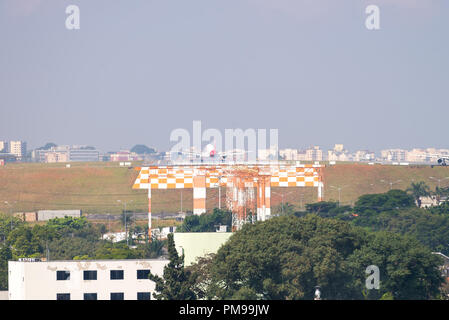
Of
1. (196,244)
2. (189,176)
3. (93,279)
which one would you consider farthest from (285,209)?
(93,279)

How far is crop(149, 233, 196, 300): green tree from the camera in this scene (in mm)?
44119

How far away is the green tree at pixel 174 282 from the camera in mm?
44119

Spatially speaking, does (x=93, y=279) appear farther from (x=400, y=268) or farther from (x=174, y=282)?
(x=400, y=268)

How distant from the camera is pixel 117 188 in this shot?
140m

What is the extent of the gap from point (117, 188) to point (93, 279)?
9205 centimetres

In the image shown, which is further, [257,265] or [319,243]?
[319,243]

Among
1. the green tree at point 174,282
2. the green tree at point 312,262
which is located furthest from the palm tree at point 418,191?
the green tree at point 174,282

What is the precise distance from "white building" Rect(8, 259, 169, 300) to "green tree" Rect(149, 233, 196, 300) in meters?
2.95

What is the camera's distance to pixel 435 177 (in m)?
137

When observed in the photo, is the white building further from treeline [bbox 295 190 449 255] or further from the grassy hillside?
the grassy hillside
